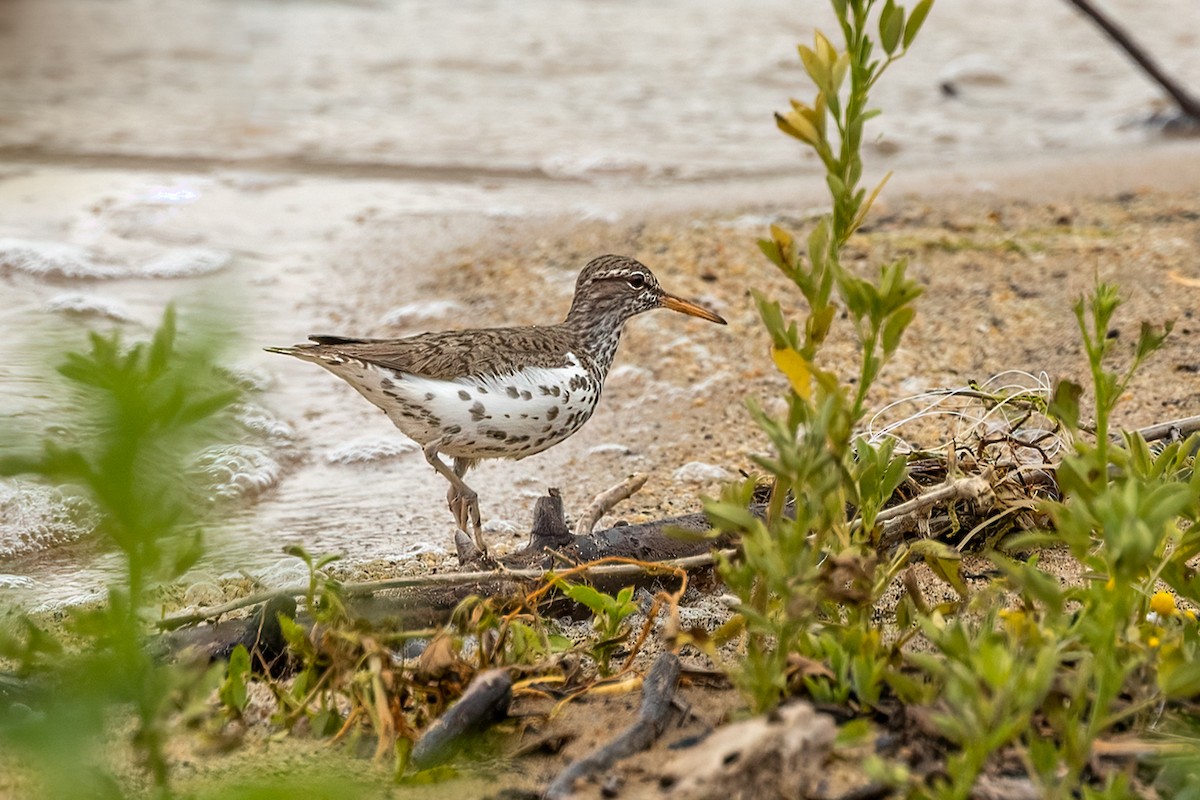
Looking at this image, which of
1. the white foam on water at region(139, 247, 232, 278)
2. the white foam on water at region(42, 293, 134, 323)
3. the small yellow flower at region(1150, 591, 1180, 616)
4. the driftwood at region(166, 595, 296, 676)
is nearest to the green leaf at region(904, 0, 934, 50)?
the small yellow flower at region(1150, 591, 1180, 616)

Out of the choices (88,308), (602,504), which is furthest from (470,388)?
(88,308)

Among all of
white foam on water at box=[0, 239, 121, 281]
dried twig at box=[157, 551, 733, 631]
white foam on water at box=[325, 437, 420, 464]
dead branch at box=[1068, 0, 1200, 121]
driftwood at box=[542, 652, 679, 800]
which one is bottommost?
white foam on water at box=[325, 437, 420, 464]

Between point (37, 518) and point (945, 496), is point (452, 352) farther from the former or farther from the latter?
point (945, 496)

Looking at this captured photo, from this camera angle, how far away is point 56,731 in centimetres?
214

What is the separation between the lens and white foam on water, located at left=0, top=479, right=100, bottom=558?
4.82 meters

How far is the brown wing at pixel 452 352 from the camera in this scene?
4594 mm

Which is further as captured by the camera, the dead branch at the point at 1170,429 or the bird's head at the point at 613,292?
the bird's head at the point at 613,292

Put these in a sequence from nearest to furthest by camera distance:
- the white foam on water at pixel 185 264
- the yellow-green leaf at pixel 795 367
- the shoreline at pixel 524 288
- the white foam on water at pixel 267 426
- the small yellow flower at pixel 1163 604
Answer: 1. the yellow-green leaf at pixel 795 367
2. the small yellow flower at pixel 1163 604
3. the shoreline at pixel 524 288
4. the white foam on water at pixel 267 426
5. the white foam on water at pixel 185 264

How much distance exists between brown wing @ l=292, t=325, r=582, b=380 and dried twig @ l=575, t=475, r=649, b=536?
0.78m

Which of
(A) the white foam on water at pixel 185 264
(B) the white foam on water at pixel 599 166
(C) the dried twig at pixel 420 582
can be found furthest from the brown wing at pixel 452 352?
(B) the white foam on water at pixel 599 166

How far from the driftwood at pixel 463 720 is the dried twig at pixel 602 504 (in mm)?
1045

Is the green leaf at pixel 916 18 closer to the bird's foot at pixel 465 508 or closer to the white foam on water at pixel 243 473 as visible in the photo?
the bird's foot at pixel 465 508

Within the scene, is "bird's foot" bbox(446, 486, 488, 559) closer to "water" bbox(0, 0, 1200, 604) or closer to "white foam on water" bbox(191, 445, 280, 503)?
"water" bbox(0, 0, 1200, 604)

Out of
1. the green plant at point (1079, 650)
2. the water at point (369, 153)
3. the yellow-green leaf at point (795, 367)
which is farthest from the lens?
the water at point (369, 153)
